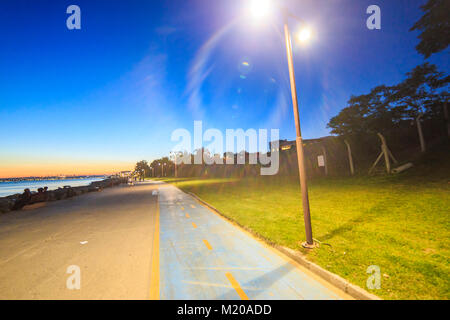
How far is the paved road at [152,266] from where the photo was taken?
346 cm

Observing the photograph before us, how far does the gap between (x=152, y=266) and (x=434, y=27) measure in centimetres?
2328

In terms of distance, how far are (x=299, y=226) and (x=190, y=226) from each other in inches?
165

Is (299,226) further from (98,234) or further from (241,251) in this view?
(98,234)

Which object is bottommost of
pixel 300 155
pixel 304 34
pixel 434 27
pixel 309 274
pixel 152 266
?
pixel 309 274

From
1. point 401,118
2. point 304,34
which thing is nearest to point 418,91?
point 401,118

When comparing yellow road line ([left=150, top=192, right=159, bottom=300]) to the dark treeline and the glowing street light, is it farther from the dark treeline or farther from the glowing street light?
the dark treeline

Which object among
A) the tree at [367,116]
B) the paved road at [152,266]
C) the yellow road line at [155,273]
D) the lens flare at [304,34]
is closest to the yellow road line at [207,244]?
the paved road at [152,266]

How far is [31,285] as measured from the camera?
376 cm

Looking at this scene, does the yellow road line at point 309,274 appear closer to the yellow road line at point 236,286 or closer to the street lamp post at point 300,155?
the street lamp post at point 300,155

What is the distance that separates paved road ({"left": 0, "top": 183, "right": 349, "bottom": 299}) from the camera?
3.46 metres

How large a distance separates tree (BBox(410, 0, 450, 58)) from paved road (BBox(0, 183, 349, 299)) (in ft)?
65.9

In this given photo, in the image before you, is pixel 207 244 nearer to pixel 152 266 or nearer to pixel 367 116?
pixel 152 266

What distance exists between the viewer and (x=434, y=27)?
14.1m

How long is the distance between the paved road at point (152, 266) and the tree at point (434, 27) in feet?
65.9
